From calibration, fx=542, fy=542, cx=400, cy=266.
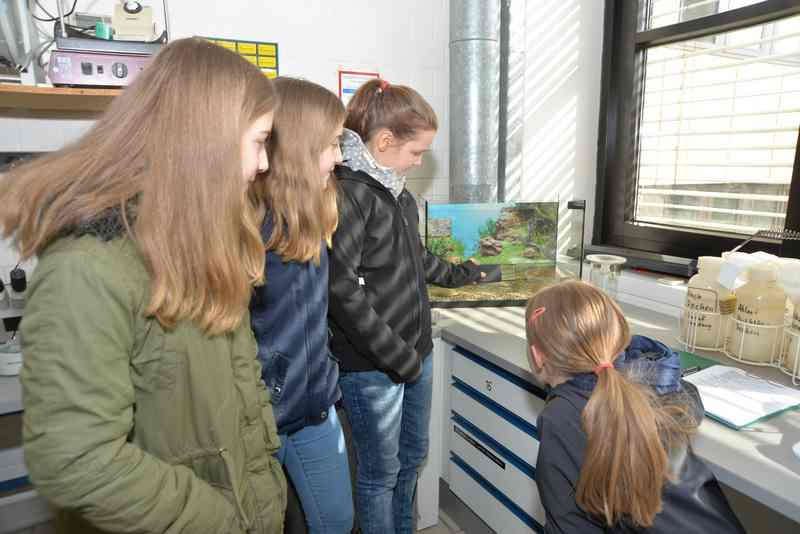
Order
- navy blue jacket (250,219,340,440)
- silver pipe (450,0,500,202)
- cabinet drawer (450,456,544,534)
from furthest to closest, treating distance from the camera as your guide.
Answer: silver pipe (450,0,500,202)
cabinet drawer (450,456,544,534)
navy blue jacket (250,219,340,440)

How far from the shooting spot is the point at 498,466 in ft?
5.13

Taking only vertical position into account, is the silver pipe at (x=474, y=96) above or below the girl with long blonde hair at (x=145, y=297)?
above

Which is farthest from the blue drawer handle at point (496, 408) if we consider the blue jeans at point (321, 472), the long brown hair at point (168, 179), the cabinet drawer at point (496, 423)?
the long brown hair at point (168, 179)

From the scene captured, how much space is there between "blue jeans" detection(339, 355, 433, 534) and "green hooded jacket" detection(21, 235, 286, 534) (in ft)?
1.76

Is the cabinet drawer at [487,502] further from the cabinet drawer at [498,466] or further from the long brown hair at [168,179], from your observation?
the long brown hair at [168,179]

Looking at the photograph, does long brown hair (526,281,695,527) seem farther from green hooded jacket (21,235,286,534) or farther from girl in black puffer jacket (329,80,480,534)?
green hooded jacket (21,235,286,534)

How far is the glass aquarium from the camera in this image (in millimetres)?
1757

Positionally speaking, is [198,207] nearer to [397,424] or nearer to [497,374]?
[397,424]

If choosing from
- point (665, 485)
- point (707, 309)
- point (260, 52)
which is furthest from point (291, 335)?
point (260, 52)

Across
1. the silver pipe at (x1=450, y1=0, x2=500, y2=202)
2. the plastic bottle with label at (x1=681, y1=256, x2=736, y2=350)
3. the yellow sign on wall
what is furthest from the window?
the yellow sign on wall

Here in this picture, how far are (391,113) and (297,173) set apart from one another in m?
0.37

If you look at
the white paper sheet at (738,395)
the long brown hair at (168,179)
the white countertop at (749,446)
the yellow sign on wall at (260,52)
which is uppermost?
the yellow sign on wall at (260,52)

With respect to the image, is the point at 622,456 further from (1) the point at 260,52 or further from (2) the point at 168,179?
(1) the point at 260,52

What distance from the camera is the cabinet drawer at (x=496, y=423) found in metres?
1.44
